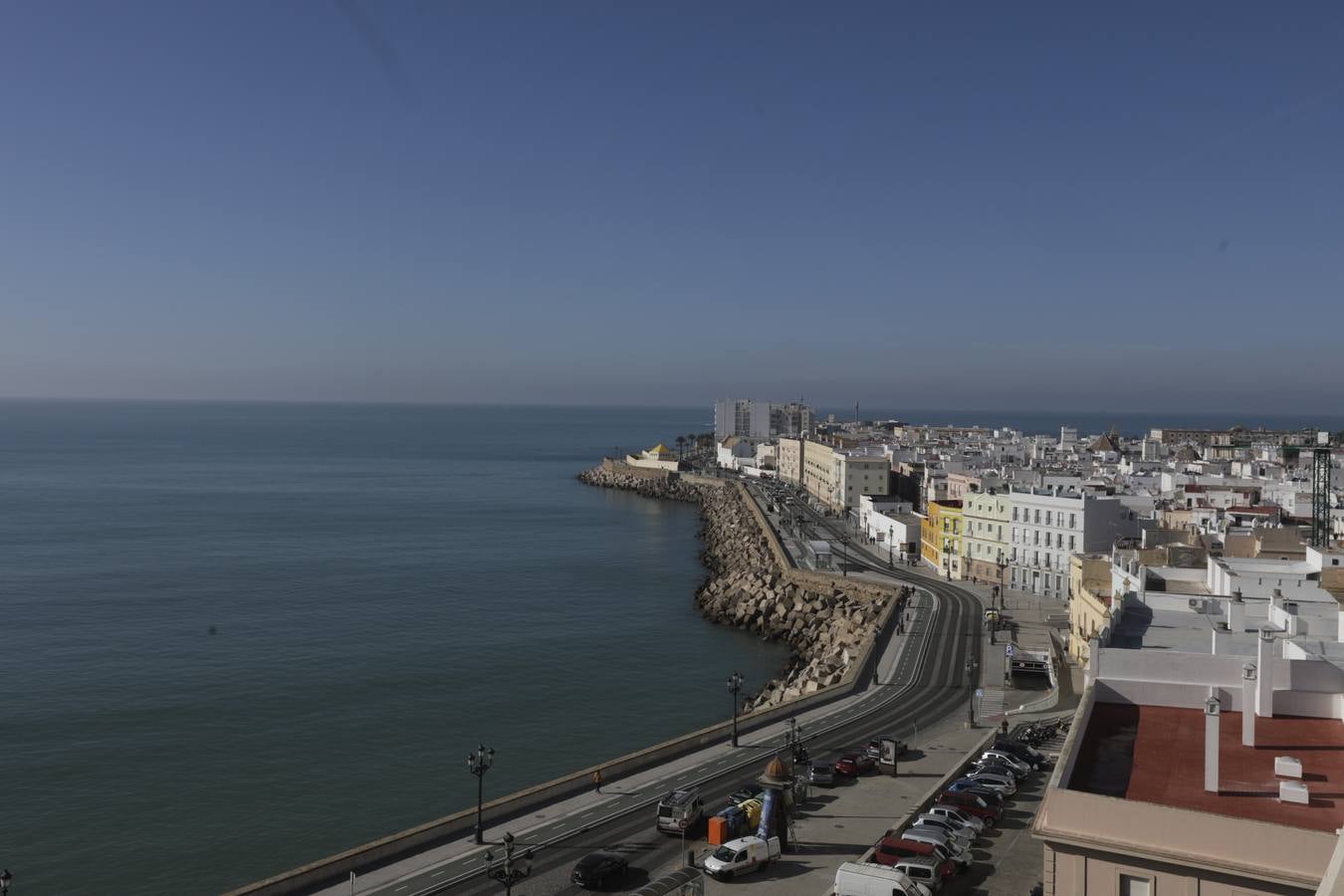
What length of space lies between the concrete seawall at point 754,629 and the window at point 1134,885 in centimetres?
1191

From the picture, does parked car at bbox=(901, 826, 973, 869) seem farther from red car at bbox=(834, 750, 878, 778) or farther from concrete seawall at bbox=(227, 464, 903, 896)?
concrete seawall at bbox=(227, 464, 903, 896)

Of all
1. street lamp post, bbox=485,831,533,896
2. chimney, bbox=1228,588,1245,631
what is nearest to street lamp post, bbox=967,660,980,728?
chimney, bbox=1228,588,1245,631

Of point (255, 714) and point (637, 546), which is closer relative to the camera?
point (255, 714)

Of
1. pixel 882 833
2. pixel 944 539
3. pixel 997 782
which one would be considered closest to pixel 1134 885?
pixel 882 833

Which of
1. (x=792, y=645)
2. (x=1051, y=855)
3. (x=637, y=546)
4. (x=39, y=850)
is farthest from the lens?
(x=637, y=546)

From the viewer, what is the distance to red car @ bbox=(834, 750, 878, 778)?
2245 cm

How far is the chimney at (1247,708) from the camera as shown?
13758 millimetres

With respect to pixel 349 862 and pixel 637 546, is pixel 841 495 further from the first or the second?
pixel 349 862

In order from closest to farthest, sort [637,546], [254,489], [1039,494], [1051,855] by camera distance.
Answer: [1051,855] → [1039,494] → [637,546] → [254,489]

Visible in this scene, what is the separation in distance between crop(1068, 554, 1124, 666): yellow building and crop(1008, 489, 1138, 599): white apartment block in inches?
368

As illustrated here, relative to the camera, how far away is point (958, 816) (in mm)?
17578

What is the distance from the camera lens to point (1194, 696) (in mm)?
15273

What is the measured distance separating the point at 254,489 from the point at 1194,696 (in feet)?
342

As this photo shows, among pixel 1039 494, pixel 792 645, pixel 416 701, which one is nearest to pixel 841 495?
pixel 1039 494
